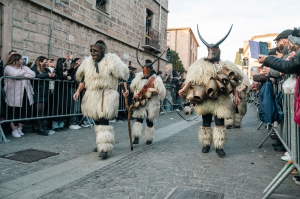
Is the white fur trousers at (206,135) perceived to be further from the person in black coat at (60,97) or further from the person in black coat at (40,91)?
the person in black coat at (60,97)

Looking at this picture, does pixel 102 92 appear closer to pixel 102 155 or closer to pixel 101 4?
pixel 102 155

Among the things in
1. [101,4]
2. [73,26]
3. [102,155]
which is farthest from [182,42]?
[102,155]

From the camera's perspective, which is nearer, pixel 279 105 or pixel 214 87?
pixel 214 87

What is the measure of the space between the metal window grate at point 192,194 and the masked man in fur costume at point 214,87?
6.64ft

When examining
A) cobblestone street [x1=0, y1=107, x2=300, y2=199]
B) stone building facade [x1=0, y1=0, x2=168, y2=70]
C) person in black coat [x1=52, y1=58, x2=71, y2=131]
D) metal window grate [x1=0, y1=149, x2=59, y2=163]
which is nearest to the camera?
cobblestone street [x1=0, y1=107, x2=300, y2=199]

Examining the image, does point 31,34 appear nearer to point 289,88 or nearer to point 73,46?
point 73,46

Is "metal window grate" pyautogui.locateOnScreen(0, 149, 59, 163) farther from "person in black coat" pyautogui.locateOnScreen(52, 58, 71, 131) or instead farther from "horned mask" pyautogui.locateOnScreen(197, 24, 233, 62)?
"horned mask" pyautogui.locateOnScreen(197, 24, 233, 62)

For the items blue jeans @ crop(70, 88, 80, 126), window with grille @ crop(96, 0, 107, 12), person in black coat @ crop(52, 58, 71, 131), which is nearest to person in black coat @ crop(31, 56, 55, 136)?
person in black coat @ crop(52, 58, 71, 131)

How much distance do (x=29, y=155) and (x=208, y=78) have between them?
3522mm

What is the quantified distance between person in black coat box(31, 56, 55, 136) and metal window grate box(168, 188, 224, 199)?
4694mm

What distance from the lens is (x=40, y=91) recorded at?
733 cm

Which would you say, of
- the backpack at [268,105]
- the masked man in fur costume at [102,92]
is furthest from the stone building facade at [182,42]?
the masked man in fur costume at [102,92]

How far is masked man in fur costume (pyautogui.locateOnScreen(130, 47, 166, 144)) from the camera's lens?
620 cm

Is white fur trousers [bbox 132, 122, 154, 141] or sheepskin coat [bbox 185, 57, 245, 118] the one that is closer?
sheepskin coat [bbox 185, 57, 245, 118]
